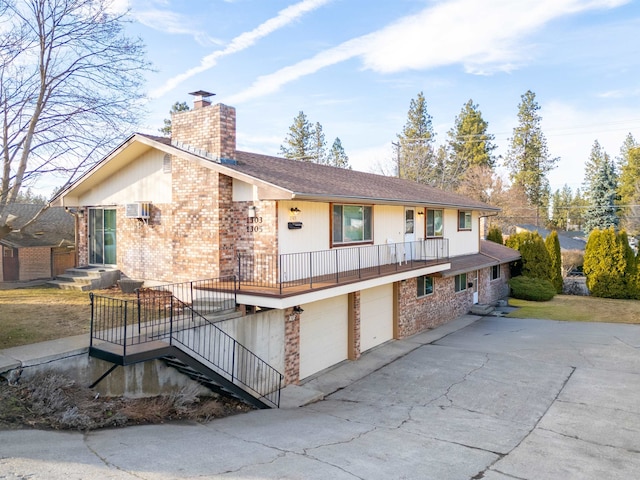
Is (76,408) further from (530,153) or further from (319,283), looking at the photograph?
(530,153)

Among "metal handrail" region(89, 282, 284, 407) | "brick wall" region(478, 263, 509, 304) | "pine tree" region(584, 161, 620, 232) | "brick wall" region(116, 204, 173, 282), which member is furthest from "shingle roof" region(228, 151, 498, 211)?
"pine tree" region(584, 161, 620, 232)

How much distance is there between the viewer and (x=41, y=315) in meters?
10.2

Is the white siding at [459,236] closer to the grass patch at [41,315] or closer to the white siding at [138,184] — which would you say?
the white siding at [138,184]

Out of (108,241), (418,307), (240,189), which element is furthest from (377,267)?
(108,241)

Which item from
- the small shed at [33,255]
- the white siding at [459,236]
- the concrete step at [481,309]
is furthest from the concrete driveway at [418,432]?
the small shed at [33,255]

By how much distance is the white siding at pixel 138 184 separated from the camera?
12.7 meters

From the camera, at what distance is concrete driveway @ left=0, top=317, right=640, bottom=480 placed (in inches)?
218

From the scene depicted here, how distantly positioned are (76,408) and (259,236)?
5578 millimetres

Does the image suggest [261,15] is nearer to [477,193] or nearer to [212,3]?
[212,3]

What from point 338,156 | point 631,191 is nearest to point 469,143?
point 338,156

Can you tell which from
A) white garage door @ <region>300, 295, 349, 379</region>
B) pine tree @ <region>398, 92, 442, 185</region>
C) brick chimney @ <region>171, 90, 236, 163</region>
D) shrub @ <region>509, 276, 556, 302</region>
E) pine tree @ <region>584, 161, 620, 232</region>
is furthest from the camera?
pine tree @ <region>584, 161, 620, 232</region>

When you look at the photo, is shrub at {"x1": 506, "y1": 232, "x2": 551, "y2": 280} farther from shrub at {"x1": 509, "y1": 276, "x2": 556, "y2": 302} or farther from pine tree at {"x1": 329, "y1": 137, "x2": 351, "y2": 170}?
pine tree at {"x1": 329, "y1": 137, "x2": 351, "y2": 170}

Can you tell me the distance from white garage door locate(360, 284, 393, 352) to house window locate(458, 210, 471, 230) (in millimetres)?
7406

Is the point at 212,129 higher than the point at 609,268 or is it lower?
higher
